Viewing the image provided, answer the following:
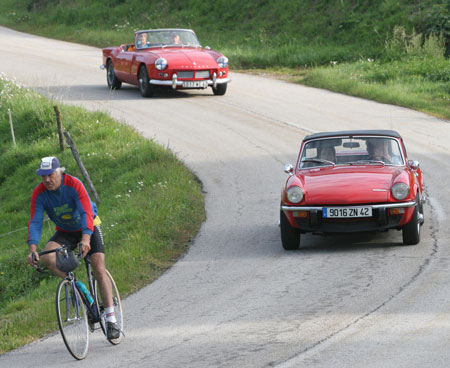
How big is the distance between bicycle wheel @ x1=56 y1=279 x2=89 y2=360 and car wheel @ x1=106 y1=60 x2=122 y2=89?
17.6 m

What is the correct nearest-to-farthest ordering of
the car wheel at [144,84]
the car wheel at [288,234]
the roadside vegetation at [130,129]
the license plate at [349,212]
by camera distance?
the license plate at [349,212], the car wheel at [288,234], the roadside vegetation at [130,129], the car wheel at [144,84]

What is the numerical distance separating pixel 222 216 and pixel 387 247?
128 inches

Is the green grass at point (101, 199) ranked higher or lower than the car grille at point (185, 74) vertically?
lower

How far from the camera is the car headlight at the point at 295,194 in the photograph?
1068cm

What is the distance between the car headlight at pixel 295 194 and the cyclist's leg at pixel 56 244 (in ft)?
11.8

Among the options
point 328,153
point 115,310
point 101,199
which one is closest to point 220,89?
point 101,199

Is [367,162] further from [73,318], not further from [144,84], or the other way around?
[144,84]

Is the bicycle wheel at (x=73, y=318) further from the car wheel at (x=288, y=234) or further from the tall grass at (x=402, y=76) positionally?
the tall grass at (x=402, y=76)

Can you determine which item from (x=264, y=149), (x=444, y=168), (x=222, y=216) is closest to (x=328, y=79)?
(x=264, y=149)

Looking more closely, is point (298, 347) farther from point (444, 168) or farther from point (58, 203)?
point (444, 168)

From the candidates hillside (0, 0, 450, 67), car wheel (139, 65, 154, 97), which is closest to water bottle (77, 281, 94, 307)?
car wheel (139, 65, 154, 97)

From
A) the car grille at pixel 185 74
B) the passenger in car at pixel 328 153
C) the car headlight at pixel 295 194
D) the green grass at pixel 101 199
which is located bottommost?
the green grass at pixel 101 199

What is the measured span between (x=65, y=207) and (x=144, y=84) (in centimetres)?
1580

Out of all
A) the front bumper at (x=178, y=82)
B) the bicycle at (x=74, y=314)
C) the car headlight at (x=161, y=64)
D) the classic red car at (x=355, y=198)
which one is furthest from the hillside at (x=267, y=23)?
the bicycle at (x=74, y=314)
